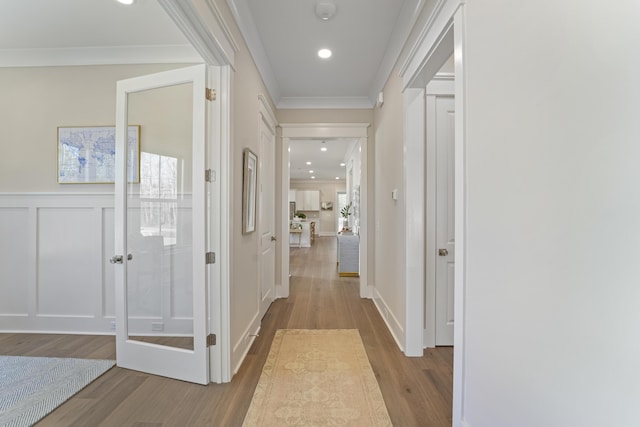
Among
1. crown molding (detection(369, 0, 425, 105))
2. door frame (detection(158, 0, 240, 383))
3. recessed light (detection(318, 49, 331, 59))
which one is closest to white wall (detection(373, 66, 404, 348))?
crown molding (detection(369, 0, 425, 105))

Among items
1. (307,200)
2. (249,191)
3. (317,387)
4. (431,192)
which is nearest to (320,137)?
(249,191)

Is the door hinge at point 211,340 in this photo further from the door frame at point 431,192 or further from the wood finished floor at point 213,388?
the door frame at point 431,192

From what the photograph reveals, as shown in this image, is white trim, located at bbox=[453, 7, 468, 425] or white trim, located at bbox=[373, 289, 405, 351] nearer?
white trim, located at bbox=[453, 7, 468, 425]

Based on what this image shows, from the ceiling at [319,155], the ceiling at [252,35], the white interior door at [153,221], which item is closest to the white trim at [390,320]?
the white interior door at [153,221]

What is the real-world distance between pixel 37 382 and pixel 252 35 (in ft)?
10.3

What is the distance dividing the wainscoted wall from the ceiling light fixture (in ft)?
8.50

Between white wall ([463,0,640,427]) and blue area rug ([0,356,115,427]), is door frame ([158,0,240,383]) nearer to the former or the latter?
blue area rug ([0,356,115,427])

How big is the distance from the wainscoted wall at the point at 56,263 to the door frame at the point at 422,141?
2882mm

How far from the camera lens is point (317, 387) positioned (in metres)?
1.96

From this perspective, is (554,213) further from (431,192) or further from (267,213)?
(267,213)

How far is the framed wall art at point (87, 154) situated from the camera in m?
2.78

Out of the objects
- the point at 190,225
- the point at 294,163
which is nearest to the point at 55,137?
the point at 190,225

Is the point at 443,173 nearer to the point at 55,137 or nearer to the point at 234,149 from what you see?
the point at 234,149

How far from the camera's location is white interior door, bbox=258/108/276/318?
3.22 metres
